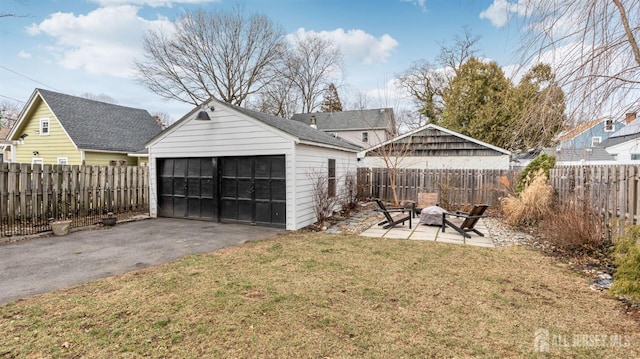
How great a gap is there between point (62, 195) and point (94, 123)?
9.71m

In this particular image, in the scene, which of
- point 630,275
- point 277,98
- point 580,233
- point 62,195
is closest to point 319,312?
point 630,275

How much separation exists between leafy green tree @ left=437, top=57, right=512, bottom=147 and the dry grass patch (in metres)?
17.1

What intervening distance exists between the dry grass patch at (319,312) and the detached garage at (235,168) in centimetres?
329

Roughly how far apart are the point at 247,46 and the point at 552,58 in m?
22.7

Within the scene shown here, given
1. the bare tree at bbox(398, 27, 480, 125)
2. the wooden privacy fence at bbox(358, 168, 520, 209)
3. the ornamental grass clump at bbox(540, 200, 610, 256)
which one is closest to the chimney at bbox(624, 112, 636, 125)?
the ornamental grass clump at bbox(540, 200, 610, 256)

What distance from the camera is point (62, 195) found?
8.56 m

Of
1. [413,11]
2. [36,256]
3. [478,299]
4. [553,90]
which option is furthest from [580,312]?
[36,256]

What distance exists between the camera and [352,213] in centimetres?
1074

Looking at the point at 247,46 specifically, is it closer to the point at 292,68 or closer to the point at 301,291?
the point at 292,68

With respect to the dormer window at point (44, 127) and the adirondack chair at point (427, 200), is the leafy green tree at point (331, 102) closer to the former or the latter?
the dormer window at point (44, 127)

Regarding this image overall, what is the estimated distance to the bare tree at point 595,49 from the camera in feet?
11.2

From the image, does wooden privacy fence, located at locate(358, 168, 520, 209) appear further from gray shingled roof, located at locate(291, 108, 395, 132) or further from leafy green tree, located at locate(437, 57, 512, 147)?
A: gray shingled roof, located at locate(291, 108, 395, 132)

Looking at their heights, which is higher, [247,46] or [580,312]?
[247,46]

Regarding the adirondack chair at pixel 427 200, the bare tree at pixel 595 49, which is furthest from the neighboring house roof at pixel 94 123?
the bare tree at pixel 595 49
